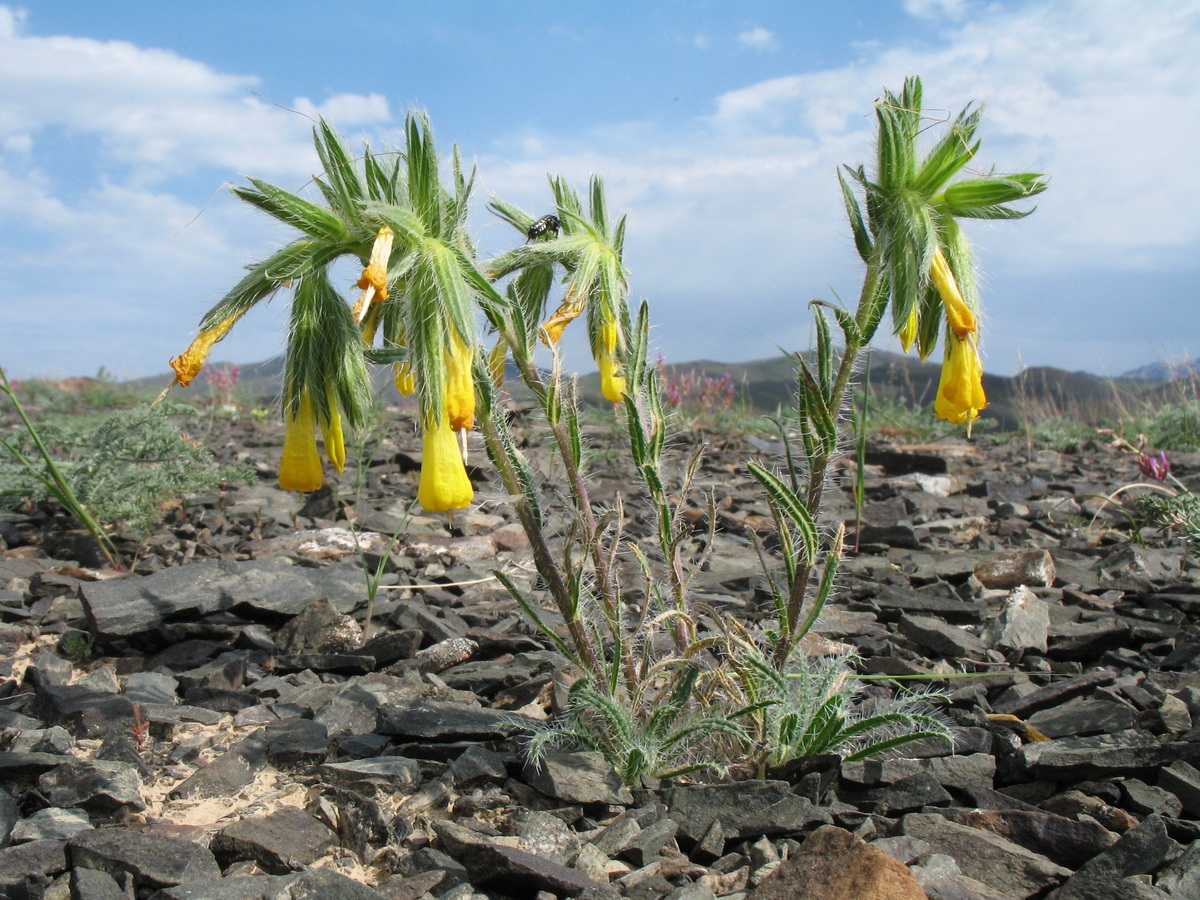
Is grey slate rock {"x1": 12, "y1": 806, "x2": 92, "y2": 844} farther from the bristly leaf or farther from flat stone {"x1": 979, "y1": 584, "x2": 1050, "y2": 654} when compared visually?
flat stone {"x1": 979, "y1": 584, "x2": 1050, "y2": 654}

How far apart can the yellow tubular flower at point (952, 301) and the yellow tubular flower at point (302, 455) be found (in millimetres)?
1613

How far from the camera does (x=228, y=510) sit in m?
5.41

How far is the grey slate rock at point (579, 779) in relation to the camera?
221 cm

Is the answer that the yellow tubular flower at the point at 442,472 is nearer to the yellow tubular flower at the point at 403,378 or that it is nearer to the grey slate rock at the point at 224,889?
the yellow tubular flower at the point at 403,378

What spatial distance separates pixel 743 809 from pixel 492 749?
0.77 meters

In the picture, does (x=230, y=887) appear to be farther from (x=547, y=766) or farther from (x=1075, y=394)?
(x=1075, y=394)

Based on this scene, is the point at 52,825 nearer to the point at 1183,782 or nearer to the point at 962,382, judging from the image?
the point at 962,382

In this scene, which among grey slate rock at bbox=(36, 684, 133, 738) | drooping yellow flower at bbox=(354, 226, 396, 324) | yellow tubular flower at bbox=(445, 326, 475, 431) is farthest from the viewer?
grey slate rock at bbox=(36, 684, 133, 738)

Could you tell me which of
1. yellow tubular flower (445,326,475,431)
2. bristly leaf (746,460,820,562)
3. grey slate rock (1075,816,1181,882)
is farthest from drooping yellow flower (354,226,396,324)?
grey slate rock (1075,816,1181,882)

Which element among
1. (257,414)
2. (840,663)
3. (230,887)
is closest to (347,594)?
(230,887)

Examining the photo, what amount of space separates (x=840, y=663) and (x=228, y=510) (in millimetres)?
4177

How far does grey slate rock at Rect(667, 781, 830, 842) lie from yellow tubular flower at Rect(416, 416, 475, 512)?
0.95m

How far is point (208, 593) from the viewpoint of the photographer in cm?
367

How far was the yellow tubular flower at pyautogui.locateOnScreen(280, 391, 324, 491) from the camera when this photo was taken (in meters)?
2.25
